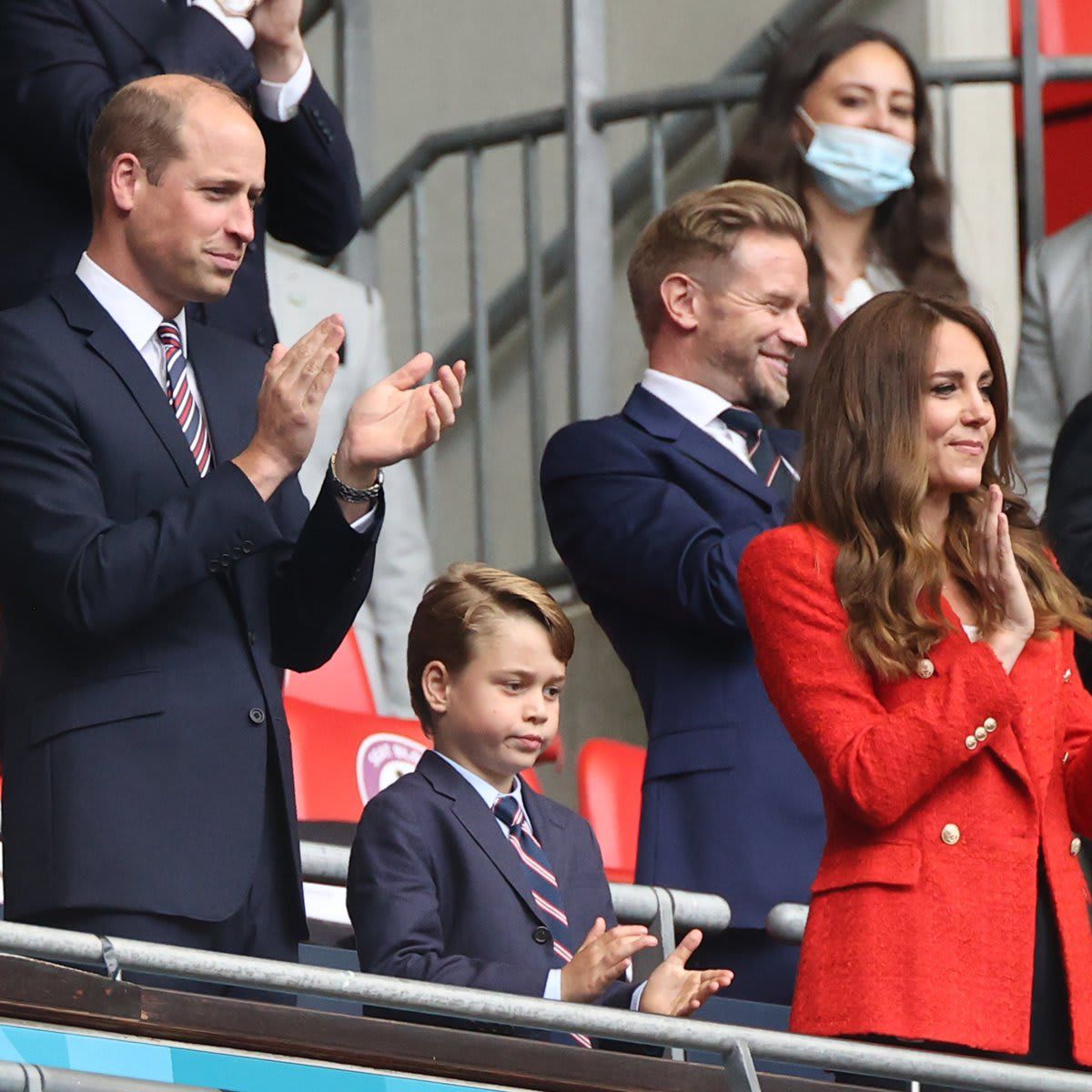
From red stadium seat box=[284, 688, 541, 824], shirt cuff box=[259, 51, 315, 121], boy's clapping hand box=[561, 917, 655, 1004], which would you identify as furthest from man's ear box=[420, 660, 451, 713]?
red stadium seat box=[284, 688, 541, 824]

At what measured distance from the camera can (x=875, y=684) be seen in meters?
3.30

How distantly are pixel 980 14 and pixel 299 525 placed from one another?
154 inches

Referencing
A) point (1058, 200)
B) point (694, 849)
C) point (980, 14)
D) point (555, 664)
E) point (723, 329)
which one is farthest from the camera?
point (1058, 200)

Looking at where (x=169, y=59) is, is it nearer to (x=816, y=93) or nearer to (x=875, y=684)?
(x=875, y=684)

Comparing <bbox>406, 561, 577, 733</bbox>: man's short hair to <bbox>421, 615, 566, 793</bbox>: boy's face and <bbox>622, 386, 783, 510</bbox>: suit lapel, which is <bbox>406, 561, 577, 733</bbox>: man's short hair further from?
<bbox>622, 386, 783, 510</bbox>: suit lapel

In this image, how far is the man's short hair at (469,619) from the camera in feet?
11.9

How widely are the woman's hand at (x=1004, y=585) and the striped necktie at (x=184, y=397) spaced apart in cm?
95

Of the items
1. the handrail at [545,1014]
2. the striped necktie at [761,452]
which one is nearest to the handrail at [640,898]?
the striped necktie at [761,452]

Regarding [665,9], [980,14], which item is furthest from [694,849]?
[665,9]

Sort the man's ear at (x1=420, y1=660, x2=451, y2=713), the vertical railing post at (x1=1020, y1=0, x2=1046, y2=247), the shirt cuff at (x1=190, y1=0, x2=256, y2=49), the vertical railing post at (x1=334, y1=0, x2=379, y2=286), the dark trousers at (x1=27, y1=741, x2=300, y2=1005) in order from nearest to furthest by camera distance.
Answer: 1. the dark trousers at (x1=27, y1=741, x2=300, y2=1005)
2. the man's ear at (x1=420, y1=660, x2=451, y2=713)
3. the shirt cuff at (x1=190, y1=0, x2=256, y2=49)
4. the vertical railing post at (x1=1020, y1=0, x2=1046, y2=247)
5. the vertical railing post at (x1=334, y1=0, x2=379, y2=286)

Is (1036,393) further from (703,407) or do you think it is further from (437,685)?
(437,685)

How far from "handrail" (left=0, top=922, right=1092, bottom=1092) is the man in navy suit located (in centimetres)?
101

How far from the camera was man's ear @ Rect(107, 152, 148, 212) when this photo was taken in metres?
3.40

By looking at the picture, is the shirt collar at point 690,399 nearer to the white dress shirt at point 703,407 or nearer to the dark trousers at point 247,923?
the white dress shirt at point 703,407
